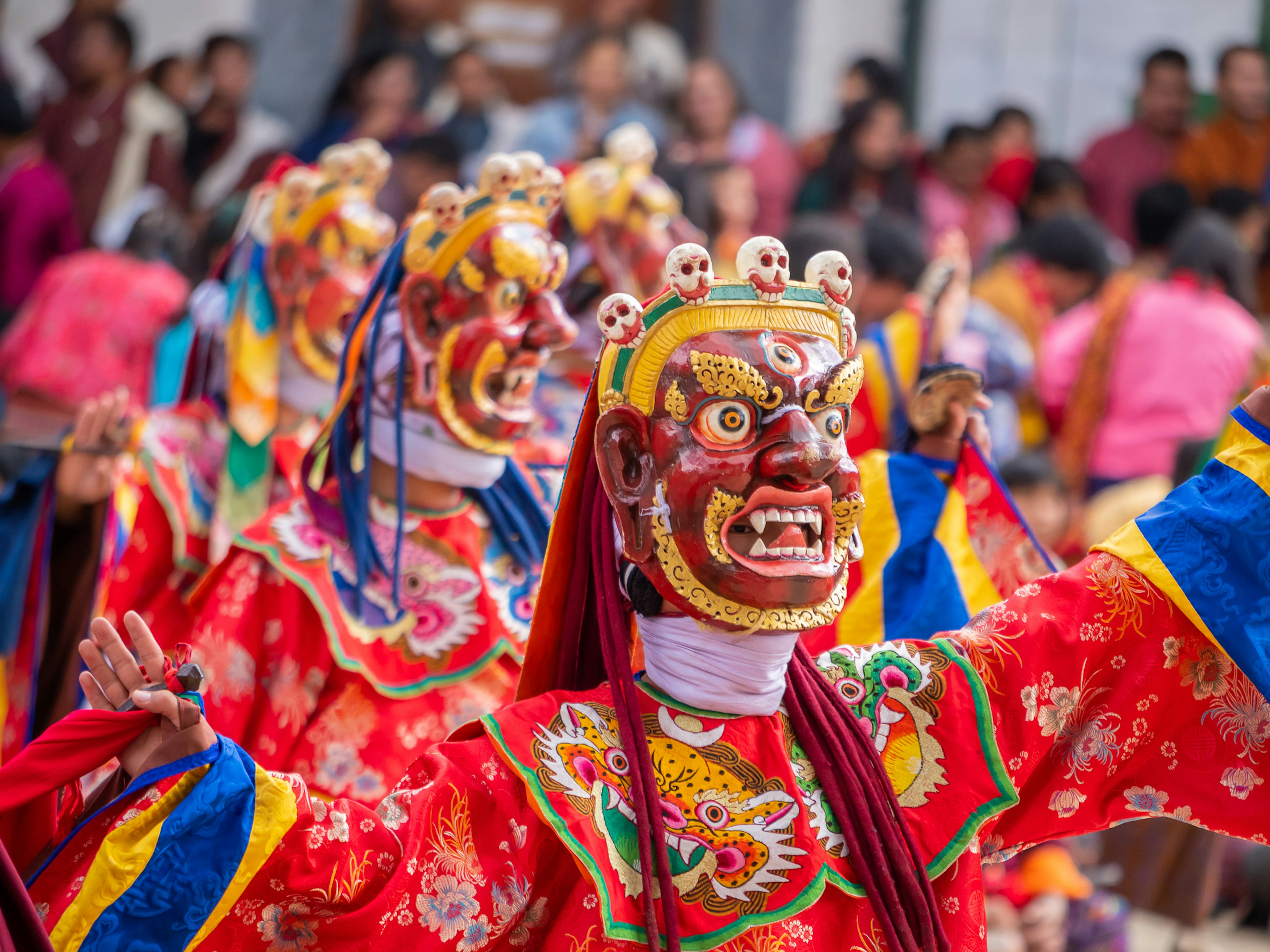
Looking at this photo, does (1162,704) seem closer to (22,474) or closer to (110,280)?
(22,474)

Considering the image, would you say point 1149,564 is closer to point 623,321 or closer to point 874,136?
point 623,321

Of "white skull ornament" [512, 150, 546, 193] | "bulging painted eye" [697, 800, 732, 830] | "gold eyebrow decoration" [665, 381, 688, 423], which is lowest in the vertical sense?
"bulging painted eye" [697, 800, 732, 830]

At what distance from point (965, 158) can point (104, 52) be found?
156 inches

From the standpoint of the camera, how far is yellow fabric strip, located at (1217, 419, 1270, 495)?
2223 millimetres

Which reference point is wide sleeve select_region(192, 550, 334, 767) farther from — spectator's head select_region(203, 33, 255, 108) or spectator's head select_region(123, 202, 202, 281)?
spectator's head select_region(203, 33, 255, 108)

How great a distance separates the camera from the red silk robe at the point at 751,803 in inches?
77.9

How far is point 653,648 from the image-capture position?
2.20 m

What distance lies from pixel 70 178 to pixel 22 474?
4.72m

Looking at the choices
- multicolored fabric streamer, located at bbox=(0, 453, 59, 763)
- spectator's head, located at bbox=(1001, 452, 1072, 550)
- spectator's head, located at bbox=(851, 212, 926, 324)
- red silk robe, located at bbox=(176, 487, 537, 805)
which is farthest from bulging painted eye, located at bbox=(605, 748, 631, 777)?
spectator's head, located at bbox=(851, 212, 926, 324)

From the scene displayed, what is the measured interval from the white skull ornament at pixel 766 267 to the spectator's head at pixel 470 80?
19.7 feet

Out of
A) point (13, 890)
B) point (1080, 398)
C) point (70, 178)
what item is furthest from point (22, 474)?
point (70, 178)

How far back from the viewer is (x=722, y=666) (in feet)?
7.02

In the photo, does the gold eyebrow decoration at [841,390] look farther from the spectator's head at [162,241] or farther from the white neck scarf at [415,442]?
the spectator's head at [162,241]

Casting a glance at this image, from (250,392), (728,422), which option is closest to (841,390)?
(728,422)
